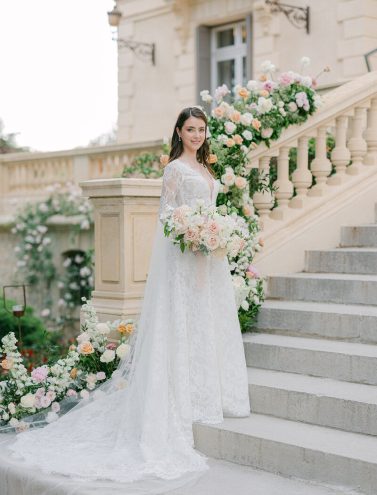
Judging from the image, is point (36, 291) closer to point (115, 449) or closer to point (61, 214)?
point (61, 214)

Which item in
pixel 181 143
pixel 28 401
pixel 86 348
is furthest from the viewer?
pixel 86 348

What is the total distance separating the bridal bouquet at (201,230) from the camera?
4820 millimetres

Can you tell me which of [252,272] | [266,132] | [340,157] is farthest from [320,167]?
[252,272]

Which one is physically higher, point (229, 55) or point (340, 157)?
point (229, 55)

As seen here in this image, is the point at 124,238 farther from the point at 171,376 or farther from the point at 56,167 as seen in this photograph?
the point at 56,167

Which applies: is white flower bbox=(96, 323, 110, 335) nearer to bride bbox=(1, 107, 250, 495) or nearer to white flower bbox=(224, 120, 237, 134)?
bride bbox=(1, 107, 250, 495)

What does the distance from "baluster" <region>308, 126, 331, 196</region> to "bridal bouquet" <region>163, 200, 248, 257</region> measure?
199 centimetres

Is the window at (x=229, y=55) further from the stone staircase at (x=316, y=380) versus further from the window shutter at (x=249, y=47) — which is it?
the stone staircase at (x=316, y=380)

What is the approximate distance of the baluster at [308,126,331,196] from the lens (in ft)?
22.0

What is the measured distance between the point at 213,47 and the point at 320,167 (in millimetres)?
8727

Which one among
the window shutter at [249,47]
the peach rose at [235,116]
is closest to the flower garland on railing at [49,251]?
the window shutter at [249,47]

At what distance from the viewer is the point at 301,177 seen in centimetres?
668

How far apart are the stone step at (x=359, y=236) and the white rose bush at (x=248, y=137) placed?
0.75 metres

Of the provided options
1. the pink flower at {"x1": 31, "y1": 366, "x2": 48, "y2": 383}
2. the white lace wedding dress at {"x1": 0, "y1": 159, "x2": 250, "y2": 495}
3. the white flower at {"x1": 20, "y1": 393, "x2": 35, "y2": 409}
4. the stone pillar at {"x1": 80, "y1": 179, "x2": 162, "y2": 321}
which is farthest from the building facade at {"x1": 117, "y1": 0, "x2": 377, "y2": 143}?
the white flower at {"x1": 20, "y1": 393, "x2": 35, "y2": 409}
